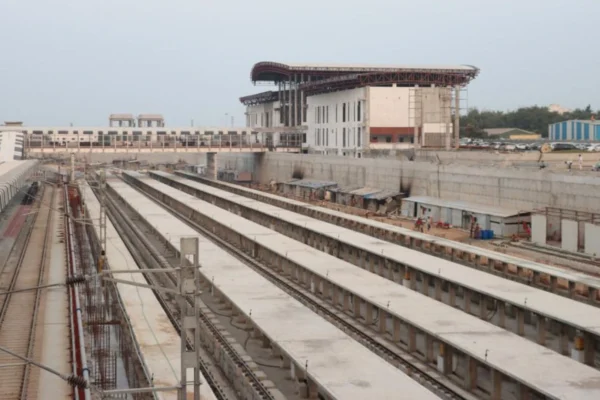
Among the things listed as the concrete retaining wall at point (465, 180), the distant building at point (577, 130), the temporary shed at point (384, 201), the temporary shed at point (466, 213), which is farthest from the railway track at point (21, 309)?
the distant building at point (577, 130)

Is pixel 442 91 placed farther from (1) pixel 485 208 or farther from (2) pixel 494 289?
(2) pixel 494 289

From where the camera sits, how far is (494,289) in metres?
21.2

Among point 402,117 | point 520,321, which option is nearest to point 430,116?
point 402,117

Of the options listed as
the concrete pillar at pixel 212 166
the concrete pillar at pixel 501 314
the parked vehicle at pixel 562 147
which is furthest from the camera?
the concrete pillar at pixel 212 166

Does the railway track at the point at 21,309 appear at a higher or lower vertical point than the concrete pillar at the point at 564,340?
lower

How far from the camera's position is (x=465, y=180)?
40406 millimetres

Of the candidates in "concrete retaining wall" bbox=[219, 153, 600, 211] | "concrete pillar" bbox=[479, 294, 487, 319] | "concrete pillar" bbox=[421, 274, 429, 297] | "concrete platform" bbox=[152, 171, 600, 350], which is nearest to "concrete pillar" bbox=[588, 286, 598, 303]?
"concrete platform" bbox=[152, 171, 600, 350]

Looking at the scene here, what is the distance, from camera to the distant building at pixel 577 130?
7544 centimetres

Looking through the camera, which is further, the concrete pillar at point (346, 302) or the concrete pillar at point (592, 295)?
the concrete pillar at point (346, 302)

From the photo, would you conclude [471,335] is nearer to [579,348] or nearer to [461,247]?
[579,348]

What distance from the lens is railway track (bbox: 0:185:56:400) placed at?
16516 mm

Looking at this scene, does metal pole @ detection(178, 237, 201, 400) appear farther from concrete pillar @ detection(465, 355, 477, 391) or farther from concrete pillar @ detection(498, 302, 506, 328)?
concrete pillar @ detection(498, 302, 506, 328)

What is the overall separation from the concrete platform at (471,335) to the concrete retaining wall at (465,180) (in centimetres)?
1051

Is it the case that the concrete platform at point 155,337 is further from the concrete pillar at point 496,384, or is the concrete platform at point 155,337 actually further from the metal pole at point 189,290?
the concrete pillar at point 496,384
